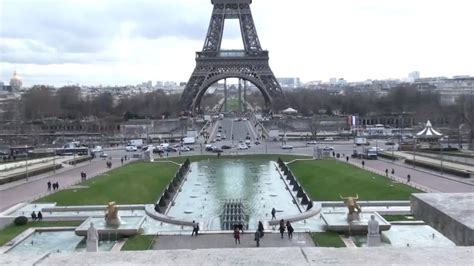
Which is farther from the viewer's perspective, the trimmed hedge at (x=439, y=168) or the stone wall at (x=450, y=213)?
the trimmed hedge at (x=439, y=168)

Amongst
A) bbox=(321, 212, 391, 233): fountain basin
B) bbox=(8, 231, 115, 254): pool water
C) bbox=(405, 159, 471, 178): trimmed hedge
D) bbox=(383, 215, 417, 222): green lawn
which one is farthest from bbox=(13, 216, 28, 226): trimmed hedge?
bbox=(405, 159, 471, 178): trimmed hedge

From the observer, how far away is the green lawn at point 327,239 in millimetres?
19953

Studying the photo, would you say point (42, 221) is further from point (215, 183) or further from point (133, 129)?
point (133, 129)

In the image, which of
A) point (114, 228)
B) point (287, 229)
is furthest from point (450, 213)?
point (114, 228)

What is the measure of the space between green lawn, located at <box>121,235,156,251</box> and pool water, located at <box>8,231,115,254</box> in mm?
717

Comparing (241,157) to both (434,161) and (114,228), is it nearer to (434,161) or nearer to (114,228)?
(434,161)

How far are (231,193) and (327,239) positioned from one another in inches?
511

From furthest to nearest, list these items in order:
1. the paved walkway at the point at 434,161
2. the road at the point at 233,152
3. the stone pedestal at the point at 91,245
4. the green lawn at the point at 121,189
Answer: the paved walkway at the point at 434,161
the road at the point at 233,152
the green lawn at the point at 121,189
the stone pedestal at the point at 91,245

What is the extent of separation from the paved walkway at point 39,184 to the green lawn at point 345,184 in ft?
48.7

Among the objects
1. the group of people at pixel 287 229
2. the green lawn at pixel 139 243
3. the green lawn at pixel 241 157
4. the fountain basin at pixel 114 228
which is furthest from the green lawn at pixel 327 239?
the green lawn at pixel 241 157

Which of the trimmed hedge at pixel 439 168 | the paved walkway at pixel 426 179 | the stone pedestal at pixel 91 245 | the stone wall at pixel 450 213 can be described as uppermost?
the stone wall at pixel 450 213

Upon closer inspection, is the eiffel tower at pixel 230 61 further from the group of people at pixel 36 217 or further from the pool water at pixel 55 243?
the pool water at pixel 55 243

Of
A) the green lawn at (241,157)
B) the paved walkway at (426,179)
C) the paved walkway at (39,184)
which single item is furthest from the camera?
the green lawn at (241,157)

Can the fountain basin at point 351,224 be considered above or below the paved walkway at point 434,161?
below
